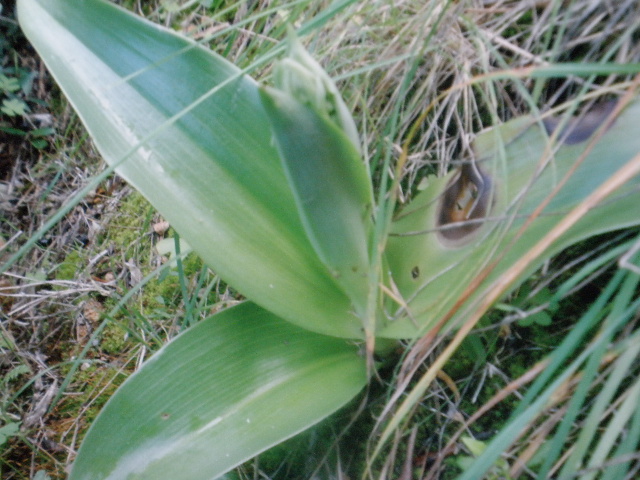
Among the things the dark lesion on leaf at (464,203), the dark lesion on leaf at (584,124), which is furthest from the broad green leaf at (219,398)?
the dark lesion on leaf at (584,124)

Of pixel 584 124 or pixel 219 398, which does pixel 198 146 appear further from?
pixel 584 124

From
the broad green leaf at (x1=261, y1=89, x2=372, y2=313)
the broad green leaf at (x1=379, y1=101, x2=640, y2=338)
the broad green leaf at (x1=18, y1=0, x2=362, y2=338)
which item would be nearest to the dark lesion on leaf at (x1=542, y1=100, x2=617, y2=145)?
the broad green leaf at (x1=379, y1=101, x2=640, y2=338)

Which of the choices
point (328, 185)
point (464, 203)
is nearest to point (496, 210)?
point (464, 203)

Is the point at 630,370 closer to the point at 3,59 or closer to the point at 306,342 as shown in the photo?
the point at 306,342

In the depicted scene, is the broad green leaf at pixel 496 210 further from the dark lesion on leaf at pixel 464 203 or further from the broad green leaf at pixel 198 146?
the broad green leaf at pixel 198 146

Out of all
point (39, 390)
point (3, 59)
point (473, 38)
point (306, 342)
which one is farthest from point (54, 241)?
point (473, 38)

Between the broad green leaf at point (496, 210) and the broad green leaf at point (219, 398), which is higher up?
the broad green leaf at point (496, 210)

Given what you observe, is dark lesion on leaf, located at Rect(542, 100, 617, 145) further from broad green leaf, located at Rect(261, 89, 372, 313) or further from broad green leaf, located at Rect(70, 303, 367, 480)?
broad green leaf, located at Rect(70, 303, 367, 480)
